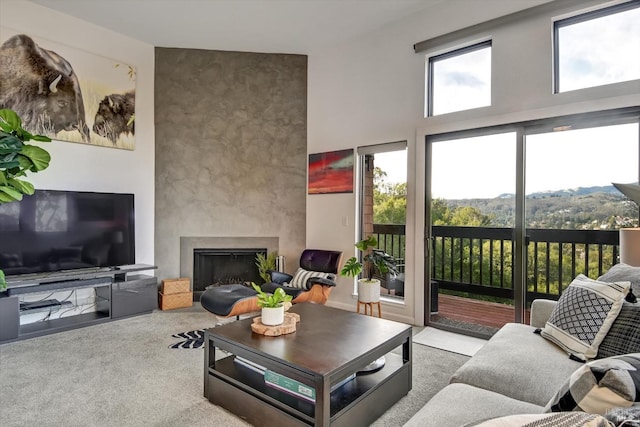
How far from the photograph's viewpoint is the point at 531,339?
1960mm

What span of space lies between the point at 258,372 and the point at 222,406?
28cm

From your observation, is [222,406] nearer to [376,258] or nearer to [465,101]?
[376,258]

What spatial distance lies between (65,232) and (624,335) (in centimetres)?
454

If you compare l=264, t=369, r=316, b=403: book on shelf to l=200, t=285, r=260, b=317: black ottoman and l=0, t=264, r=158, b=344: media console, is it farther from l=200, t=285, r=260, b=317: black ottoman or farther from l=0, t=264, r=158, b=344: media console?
l=0, t=264, r=158, b=344: media console

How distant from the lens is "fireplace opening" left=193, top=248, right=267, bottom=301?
477 cm

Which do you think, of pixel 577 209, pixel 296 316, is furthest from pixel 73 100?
pixel 577 209

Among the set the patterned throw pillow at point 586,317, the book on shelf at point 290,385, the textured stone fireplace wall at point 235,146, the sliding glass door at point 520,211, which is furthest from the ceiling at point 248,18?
the book on shelf at point 290,385

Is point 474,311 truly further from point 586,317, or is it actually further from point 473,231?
point 586,317

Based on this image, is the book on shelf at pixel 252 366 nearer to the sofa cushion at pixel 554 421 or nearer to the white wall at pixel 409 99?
the sofa cushion at pixel 554 421

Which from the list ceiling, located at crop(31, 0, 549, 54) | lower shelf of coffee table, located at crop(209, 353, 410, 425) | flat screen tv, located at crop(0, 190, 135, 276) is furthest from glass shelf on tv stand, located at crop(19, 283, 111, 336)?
ceiling, located at crop(31, 0, 549, 54)

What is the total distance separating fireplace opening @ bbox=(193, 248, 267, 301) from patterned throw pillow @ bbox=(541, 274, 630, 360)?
140 inches

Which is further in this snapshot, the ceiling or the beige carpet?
the ceiling

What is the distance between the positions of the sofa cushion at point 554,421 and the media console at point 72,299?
13.0 ft

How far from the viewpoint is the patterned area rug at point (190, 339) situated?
10.1 ft
